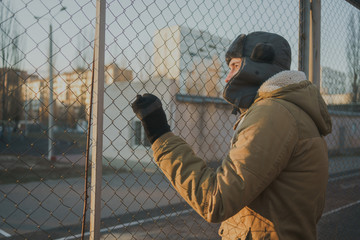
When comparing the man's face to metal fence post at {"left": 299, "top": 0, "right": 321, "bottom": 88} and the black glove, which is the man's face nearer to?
the black glove

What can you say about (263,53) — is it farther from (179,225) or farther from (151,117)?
(179,225)

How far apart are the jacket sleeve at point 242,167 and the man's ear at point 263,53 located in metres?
0.27

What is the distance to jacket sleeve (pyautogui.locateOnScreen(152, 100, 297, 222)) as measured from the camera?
1.13 meters

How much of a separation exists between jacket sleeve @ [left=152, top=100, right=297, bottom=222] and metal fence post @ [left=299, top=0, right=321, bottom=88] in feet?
5.66

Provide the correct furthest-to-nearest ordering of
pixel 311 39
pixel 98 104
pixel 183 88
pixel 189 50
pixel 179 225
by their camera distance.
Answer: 1. pixel 183 88
2. pixel 179 225
3. pixel 189 50
4. pixel 311 39
5. pixel 98 104

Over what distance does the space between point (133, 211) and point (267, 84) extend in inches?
264

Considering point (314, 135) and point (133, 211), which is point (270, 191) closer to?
point (314, 135)

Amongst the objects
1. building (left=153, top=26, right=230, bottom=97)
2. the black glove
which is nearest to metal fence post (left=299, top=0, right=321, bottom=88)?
building (left=153, top=26, right=230, bottom=97)

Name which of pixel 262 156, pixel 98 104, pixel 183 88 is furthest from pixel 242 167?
pixel 183 88

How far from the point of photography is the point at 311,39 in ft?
8.93

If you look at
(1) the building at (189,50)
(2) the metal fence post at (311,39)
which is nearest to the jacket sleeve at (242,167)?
(1) the building at (189,50)

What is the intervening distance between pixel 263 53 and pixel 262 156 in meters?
0.54

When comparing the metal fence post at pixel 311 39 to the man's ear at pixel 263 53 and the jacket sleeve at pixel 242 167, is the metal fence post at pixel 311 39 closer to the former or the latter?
the man's ear at pixel 263 53

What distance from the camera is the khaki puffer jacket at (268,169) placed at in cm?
114
